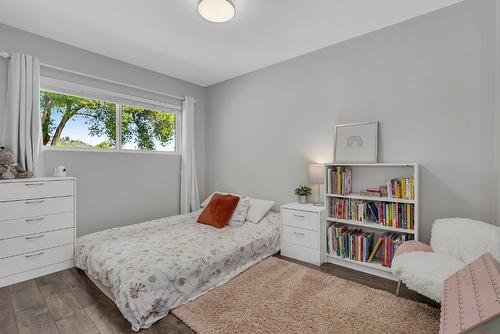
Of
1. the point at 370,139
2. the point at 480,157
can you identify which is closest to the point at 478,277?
the point at 480,157

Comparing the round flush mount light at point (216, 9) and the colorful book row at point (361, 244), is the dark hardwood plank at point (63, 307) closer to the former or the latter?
the colorful book row at point (361, 244)

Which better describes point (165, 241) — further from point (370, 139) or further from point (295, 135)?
point (370, 139)

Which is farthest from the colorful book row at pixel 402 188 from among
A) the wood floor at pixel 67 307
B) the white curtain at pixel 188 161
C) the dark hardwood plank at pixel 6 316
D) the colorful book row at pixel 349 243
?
the dark hardwood plank at pixel 6 316

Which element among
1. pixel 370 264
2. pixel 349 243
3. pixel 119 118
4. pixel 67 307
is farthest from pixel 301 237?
pixel 119 118

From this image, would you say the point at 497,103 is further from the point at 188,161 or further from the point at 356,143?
the point at 188,161

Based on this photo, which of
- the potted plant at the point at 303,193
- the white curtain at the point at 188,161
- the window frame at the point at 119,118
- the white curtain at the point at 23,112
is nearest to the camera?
the white curtain at the point at 23,112

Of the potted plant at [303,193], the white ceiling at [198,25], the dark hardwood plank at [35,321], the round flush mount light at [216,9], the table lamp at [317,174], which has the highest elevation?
the white ceiling at [198,25]

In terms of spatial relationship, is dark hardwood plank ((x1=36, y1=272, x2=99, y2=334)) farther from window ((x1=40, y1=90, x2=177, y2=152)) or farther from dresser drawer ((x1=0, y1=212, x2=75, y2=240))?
window ((x1=40, y1=90, x2=177, y2=152))

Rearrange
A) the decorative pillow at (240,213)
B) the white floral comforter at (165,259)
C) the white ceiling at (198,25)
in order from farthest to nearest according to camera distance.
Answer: the decorative pillow at (240,213) → the white ceiling at (198,25) → the white floral comforter at (165,259)

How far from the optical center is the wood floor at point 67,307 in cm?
172

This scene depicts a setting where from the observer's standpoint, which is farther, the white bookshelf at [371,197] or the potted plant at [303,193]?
the potted plant at [303,193]

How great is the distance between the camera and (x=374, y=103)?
2.69 meters

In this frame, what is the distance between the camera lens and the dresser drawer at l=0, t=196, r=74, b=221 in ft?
7.42

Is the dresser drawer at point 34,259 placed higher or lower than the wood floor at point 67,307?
higher
